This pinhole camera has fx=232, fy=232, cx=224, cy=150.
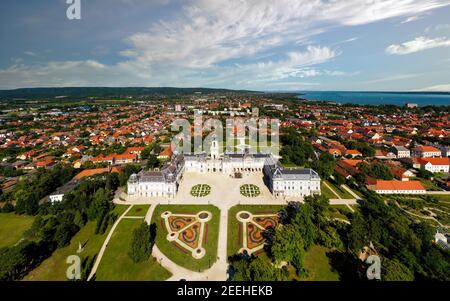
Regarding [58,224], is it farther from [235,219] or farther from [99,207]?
[235,219]

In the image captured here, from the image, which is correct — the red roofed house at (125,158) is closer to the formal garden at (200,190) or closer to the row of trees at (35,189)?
the row of trees at (35,189)

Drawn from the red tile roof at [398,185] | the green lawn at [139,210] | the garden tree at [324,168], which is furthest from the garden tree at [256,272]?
the red tile roof at [398,185]

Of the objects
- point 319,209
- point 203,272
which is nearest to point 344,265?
point 319,209

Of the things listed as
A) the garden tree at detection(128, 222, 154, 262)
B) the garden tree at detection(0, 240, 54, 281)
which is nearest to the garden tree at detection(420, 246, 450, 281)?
the garden tree at detection(128, 222, 154, 262)

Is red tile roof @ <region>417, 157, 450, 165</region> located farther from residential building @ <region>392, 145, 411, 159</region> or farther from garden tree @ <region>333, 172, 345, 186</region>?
garden tree @ <region>333, 172, 345, 186</region>

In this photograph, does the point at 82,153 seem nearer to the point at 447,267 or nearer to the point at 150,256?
the point at 150,256
